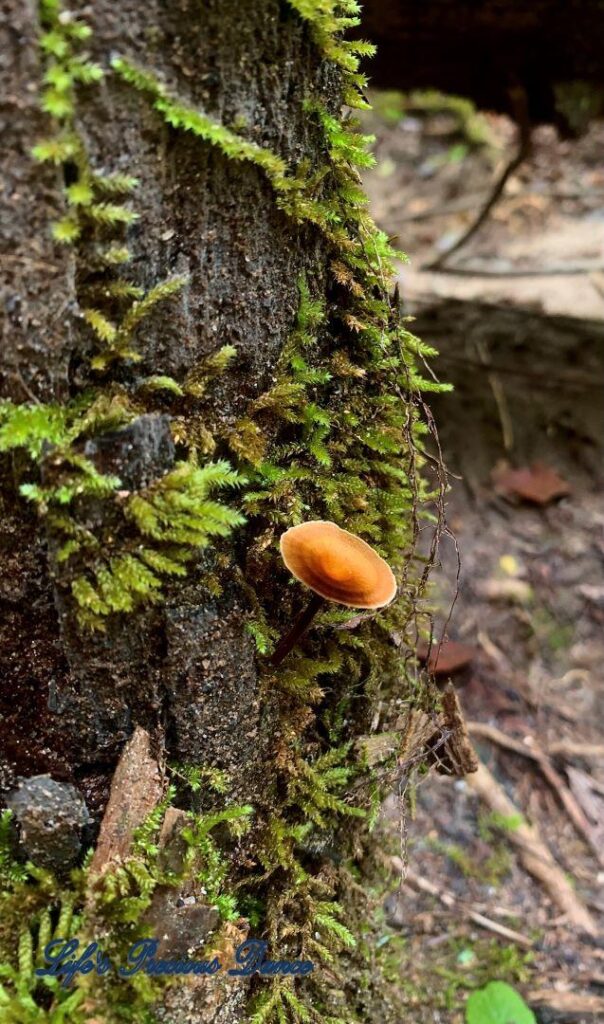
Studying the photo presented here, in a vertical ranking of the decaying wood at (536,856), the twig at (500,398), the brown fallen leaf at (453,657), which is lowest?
the decaying wood at (536,856)

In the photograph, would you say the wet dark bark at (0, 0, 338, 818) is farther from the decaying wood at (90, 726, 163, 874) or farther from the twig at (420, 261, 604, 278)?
the twig at (420, 261, 604, 278)

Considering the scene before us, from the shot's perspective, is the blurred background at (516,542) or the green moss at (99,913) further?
the blurred background at (516,542)

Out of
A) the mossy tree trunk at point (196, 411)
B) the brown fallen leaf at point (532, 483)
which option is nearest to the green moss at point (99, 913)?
the mossy tree trunk at point (196, 411)

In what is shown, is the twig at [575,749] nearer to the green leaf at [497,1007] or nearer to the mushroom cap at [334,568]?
the green leaf at [497,1007]

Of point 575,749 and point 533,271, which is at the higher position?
point 533,271

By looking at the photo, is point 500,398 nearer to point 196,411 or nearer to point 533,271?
point 533,271

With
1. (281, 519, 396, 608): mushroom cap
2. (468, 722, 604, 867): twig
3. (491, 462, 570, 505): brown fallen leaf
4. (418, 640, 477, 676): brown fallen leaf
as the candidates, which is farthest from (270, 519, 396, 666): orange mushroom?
(491, 462, 570, 505): brown fallen leaf

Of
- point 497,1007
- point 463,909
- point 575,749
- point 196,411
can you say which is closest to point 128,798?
point 196,411
